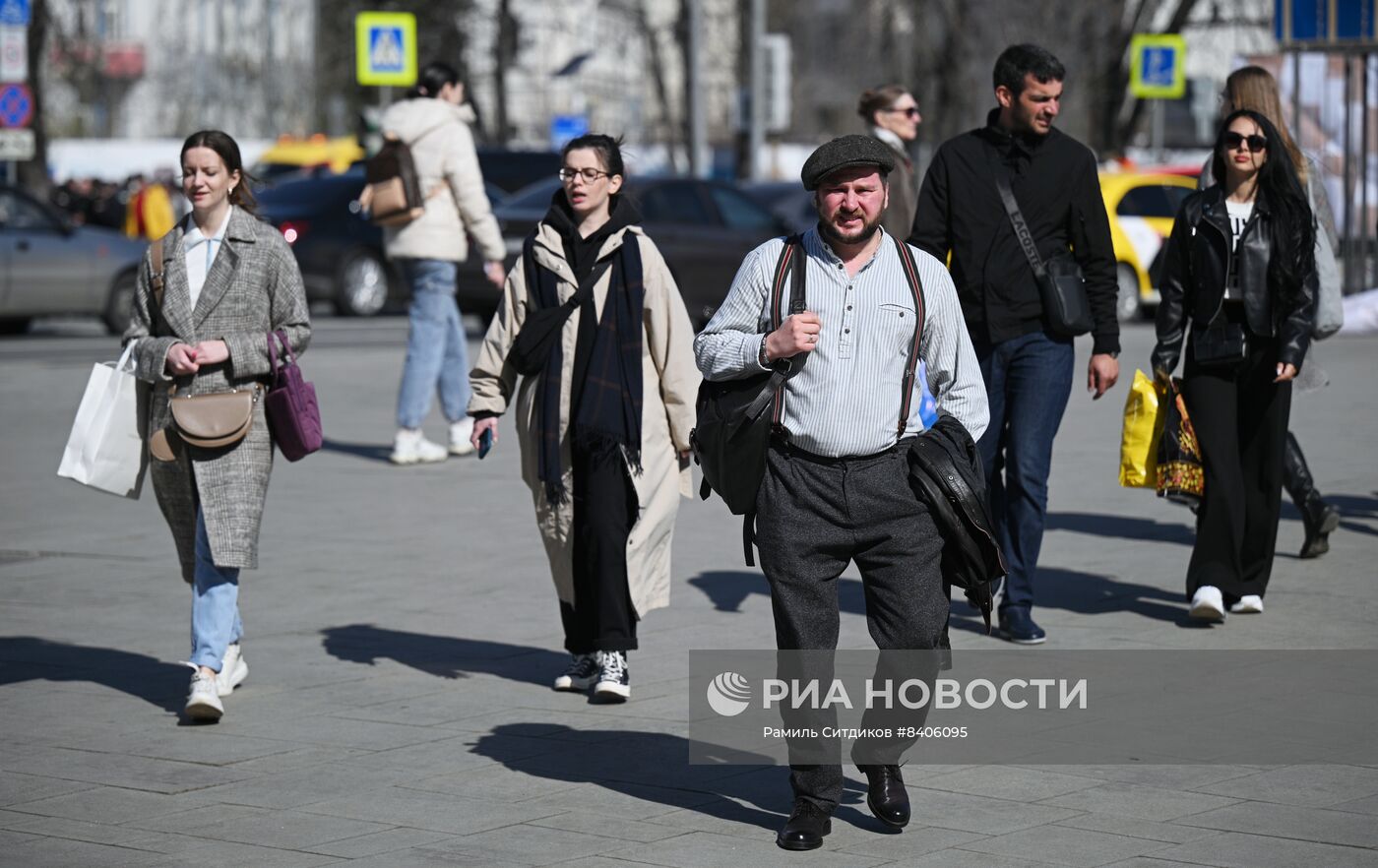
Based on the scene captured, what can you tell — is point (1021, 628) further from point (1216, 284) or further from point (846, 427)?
point (846, 427)

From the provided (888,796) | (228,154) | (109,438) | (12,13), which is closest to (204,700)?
(109,438)

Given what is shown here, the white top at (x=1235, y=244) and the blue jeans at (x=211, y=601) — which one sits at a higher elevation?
the white top at (x=1235, y=244)

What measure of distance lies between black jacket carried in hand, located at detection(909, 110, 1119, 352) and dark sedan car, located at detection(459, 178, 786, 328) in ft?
41.8

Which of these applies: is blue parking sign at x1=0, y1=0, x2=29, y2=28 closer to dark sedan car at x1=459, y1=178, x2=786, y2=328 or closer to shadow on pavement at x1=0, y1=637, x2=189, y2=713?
dark sedan car at x1=459, y1=178, x2=786, y2=328

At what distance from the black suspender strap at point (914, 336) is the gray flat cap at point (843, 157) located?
0.25m

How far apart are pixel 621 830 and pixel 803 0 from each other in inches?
2116

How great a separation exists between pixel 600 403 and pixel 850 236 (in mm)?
1818

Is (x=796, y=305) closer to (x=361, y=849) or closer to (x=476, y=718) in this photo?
(x=361, y=849)

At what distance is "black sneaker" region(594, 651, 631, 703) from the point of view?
668 centimetres

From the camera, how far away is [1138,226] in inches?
882

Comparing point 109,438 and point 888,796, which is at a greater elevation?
point 109,438

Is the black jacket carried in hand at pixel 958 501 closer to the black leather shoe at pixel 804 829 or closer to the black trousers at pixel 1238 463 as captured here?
the black leather shoe at pixel 804 829

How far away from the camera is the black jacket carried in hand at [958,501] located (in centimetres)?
505

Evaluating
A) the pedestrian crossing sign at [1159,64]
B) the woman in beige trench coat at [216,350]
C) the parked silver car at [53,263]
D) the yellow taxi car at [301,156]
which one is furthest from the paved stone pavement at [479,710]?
the yellow taxi car at [301,156]
